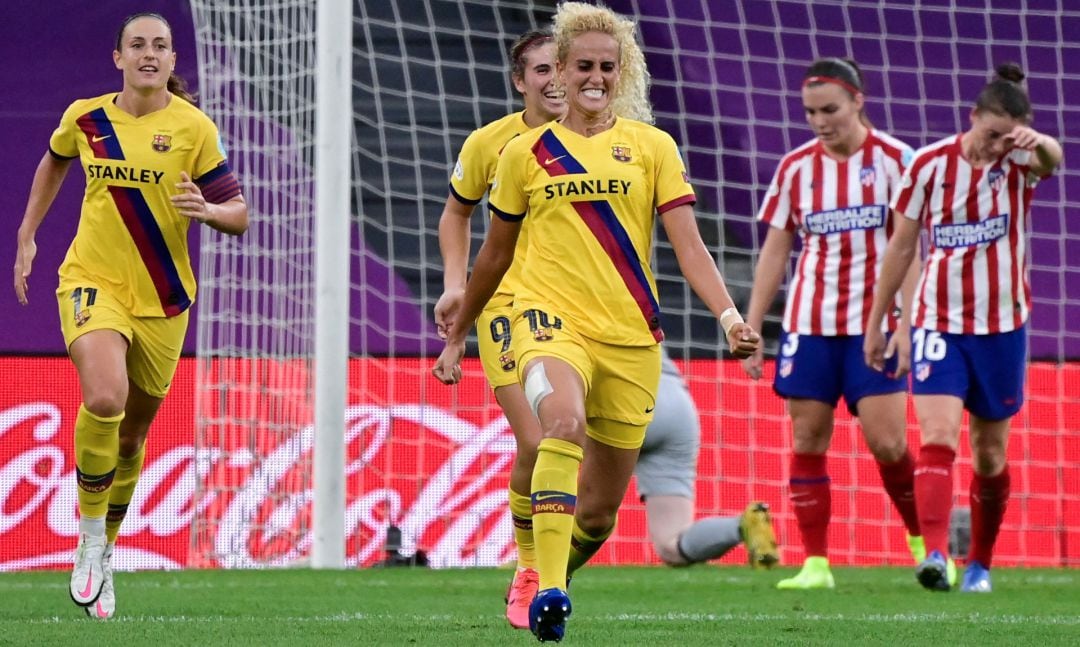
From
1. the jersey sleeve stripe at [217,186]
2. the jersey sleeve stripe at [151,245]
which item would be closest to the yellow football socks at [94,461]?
the jersey sleeve stripe at [151,245]

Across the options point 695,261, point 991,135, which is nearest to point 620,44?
point 695,261

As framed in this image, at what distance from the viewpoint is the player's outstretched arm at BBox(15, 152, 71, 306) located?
6.11m

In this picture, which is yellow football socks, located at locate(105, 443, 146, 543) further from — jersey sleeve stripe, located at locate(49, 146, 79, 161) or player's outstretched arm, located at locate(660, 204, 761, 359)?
player's outstretched arm, located at locate(660, 204, 761, 359)

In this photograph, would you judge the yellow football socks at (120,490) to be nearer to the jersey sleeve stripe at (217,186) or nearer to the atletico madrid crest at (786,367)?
the jersey sleeve stripe at (217,186)

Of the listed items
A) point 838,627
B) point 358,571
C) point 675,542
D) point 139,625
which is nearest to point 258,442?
point 358,571

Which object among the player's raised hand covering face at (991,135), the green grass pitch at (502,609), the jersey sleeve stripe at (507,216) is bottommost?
the green grass pitch at (502,609)

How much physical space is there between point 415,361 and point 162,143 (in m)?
3.77

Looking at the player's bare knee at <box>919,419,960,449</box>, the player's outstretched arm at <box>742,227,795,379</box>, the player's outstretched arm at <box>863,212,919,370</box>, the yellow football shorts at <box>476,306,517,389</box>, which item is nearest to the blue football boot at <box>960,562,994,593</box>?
the player's bare knee at <box>919,419,960,449</box>

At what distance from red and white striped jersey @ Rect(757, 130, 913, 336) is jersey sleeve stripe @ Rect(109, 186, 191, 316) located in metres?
2.74

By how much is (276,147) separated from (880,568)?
12.8 feet

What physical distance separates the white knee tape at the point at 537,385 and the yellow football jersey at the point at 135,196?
1772 mm

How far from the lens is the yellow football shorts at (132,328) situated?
19.1 ft

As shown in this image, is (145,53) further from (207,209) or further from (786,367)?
(786,367)

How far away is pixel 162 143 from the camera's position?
236 inches
